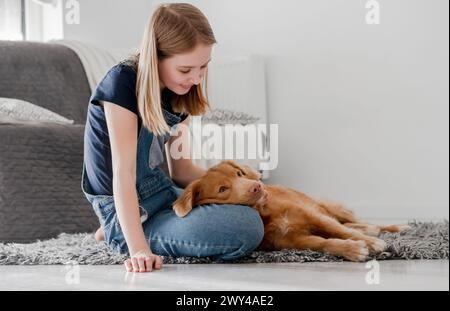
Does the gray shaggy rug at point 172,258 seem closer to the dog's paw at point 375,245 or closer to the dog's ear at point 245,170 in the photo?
the dog's paw at point 375,245

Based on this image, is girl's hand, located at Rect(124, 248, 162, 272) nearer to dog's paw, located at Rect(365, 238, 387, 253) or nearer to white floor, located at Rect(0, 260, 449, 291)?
white floor, located at Rect(0, 260, 449, 291)

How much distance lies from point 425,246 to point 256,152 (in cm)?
141

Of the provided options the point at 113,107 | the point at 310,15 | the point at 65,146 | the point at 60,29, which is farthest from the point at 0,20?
the point at 113,107

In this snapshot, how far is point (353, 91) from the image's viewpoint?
312 centimetres

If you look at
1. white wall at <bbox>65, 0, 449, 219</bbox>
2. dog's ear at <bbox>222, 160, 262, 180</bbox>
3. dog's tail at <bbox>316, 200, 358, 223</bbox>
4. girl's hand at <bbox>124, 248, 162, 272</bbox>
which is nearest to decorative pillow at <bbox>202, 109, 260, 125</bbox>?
white wall at <bbox>65, 0, 449, 219</bbox>

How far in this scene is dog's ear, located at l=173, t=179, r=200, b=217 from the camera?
140cm

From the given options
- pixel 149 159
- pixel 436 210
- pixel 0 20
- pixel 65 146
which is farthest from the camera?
pixel 436 210

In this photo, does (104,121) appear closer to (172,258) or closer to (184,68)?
(184,68)

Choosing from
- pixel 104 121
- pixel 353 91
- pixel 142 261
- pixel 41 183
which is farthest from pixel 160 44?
pixel 353 91

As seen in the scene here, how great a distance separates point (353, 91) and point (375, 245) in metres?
1.78

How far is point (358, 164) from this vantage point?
9.80ft

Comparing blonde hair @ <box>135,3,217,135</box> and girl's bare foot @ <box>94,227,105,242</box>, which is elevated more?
blonde hair @ <box>135,3,217,135</box>

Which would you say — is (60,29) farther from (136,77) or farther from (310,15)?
(136,77)

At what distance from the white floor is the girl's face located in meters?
0.36
